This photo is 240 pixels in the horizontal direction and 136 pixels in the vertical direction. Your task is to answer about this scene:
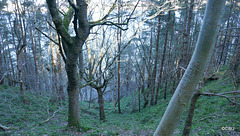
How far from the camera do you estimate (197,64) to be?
62.1 inches

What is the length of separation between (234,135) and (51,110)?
1009 cm

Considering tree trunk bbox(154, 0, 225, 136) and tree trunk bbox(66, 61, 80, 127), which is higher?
tree trunk bbox(154, 0, 225, 136)

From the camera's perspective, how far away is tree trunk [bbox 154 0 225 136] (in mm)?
1487

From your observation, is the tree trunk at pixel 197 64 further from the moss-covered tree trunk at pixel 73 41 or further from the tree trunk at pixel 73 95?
the tree trunk at pixel 73 95

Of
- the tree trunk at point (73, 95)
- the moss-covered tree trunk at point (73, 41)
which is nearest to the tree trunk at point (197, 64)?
the moss-covered tree trunk at point (73, 41)

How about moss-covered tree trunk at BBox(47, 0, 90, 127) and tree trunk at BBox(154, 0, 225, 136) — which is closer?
tree trunk at BBox(154, 0, 225, 136)

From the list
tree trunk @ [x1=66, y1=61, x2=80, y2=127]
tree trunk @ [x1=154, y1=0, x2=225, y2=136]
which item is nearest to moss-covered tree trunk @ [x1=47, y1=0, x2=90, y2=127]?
tree trunk @ [x1=66, y1=61, x2=80, y2=127]

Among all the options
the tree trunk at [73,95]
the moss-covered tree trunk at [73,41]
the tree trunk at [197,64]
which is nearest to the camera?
the tree trunk at [197,64]

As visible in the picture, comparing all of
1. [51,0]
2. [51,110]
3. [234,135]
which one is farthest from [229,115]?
[51,110]

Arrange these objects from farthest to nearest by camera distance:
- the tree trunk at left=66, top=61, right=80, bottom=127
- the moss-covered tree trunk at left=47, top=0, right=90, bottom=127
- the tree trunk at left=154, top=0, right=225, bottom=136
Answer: the tree trunk at left=66, top=61, right=80, bottom=127
the moss-covered tree trunk at left=47, top=0, right=90, bottom=127
the tree trunk at left=154, top=0, right=225, bottom=136

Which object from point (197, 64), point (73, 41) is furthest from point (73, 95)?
point (197, 64)

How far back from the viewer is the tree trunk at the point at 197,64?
1487 mm

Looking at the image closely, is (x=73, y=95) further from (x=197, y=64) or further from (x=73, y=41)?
(x=197, y=64)

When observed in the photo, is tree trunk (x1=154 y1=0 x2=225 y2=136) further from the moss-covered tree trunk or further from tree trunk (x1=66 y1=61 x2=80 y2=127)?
tree trunk (x1=66 y1=61 x2=80 y2=127)
